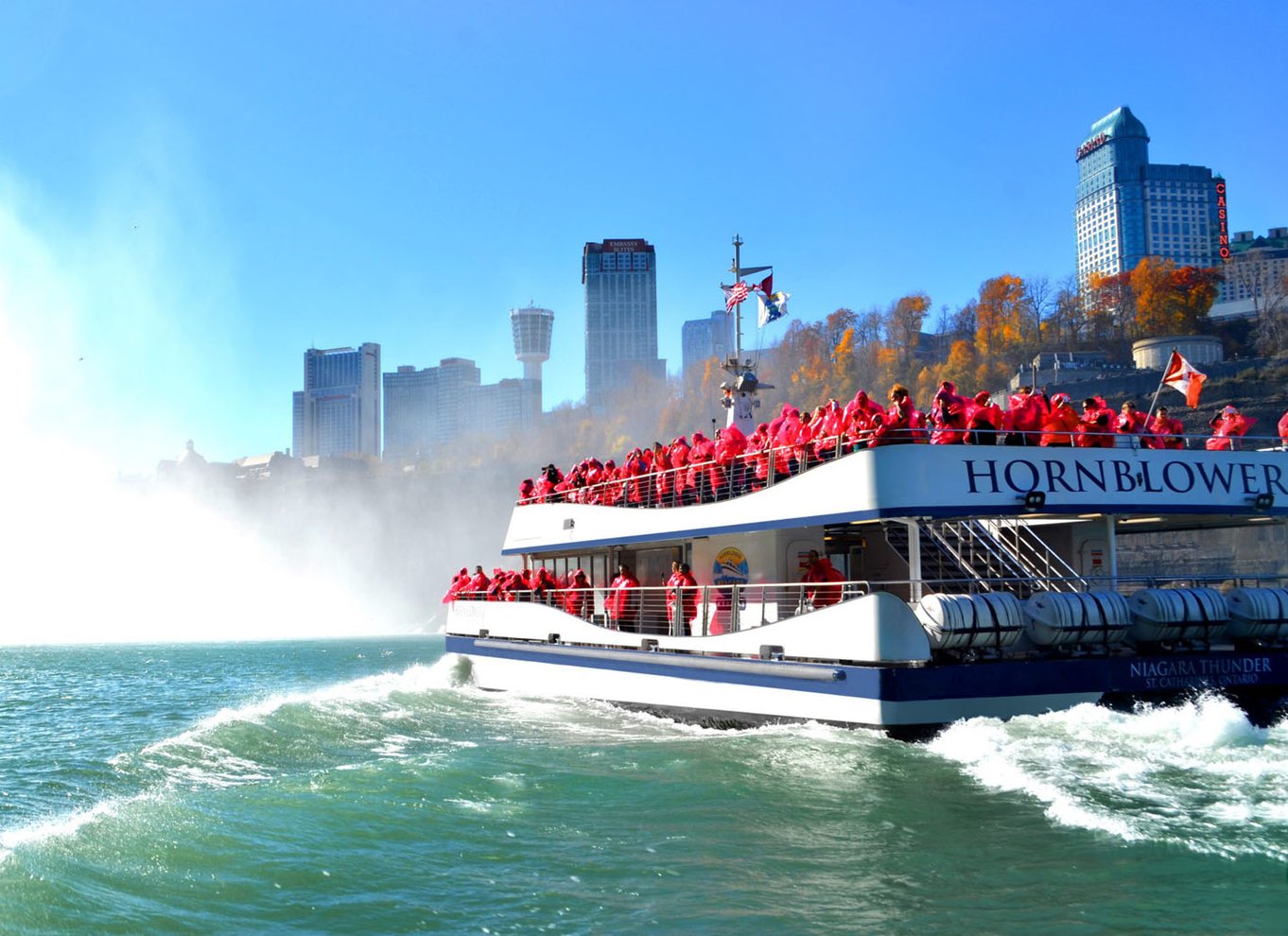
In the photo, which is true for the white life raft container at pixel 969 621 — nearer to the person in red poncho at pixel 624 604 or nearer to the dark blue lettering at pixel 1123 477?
the dark blue lettering at pixel 1123 477

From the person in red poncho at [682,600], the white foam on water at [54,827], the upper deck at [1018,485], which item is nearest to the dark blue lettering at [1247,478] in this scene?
the upper deck at [1018,485]

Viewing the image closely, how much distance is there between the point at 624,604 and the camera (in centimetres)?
1931

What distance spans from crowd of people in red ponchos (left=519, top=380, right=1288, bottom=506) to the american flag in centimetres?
489

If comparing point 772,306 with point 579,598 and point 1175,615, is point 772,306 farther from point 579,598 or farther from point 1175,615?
point 1175,615

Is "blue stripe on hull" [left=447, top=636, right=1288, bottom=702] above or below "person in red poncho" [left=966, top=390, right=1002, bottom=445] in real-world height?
below

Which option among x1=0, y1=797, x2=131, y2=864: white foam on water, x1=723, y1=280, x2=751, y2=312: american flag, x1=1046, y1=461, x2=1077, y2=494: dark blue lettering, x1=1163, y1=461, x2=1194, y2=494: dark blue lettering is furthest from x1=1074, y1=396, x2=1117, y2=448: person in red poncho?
x1=0, y1=797, x2=131, y2=864: white foam on water

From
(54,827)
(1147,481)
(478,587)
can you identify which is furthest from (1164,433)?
(478,587)

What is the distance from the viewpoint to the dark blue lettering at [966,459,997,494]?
13180 millimetres

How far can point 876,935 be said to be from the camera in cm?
711

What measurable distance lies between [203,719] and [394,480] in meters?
142

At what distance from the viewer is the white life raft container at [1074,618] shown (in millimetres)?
12523

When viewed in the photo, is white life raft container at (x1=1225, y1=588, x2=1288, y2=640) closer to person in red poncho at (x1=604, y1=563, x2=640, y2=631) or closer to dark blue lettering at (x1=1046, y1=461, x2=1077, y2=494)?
dark blue lettering at (x1=1046, y1=461, x2=1077, y2=494)

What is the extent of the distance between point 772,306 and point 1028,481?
32.5 ft

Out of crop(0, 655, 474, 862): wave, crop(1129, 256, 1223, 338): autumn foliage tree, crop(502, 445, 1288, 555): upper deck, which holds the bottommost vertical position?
crop(0, 655, 474, 862): wave
